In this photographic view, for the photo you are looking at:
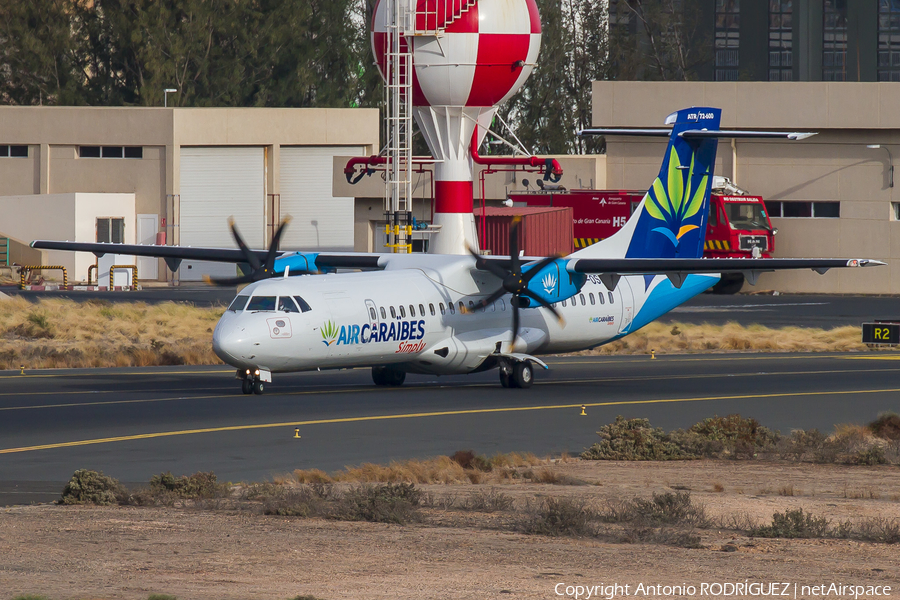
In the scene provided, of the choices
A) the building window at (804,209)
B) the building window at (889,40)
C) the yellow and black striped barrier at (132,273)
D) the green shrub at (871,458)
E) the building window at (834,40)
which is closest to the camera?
the green shrub at (871,458)

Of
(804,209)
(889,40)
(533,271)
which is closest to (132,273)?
(804,209)

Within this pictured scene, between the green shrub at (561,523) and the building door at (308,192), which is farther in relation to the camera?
the building door at (308,192)

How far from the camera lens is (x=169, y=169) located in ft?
228

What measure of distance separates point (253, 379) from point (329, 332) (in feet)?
6.75

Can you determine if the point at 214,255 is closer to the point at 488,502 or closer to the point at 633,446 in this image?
the point at 633,446

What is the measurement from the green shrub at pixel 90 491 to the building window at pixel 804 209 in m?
50.0

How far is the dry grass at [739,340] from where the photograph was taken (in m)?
41.1

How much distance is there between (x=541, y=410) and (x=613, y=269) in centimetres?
435

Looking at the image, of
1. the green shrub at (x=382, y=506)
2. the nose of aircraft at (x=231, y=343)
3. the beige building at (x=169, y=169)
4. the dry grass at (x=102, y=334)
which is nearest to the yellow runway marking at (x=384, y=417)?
the nose of aircraft at (x=231, y=343)

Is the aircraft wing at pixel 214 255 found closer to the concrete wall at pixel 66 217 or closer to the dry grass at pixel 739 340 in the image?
the dry grass at pixel 739 340

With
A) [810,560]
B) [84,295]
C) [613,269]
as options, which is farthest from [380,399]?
[84,295]

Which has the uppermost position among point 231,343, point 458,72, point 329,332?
point 458,72

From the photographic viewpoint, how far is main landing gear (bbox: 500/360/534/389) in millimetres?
29078

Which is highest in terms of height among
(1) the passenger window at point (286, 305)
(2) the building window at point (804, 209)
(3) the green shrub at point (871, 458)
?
(2) the building window at point (804, 209)
